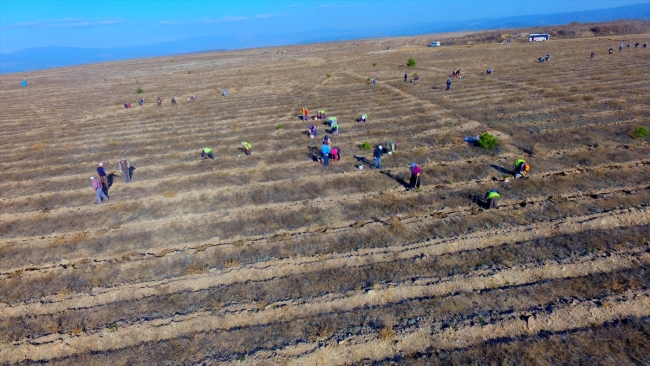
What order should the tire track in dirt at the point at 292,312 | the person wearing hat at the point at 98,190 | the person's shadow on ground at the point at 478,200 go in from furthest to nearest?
the person wearing hat at the point at 98,190 < the person's shadow on ground at the point at 478,200 < the tire track in dirt at the point at 292,312

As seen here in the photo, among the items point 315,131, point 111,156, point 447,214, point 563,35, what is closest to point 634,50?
point 563,35

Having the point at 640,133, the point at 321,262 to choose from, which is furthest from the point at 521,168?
the point at 321,262

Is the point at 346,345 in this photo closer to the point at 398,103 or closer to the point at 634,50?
the point at 398,103

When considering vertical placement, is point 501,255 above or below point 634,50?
below

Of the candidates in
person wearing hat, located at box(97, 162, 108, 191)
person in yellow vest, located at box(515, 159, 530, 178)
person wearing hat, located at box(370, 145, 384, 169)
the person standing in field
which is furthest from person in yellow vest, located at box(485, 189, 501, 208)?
person wearing hat, located at box(97, 162, 108, 191)

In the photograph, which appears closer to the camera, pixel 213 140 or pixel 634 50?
pixel 213 140

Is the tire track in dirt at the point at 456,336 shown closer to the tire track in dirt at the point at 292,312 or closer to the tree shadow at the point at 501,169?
the tire track in dirt at the point at 292,312

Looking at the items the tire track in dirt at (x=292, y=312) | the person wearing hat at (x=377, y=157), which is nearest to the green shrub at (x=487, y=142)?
the person wearing hat at (x=377, y=157)

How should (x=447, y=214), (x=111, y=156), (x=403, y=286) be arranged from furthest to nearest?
(x=111, y=156), (x=447, y=214), (x=403, y=286)
